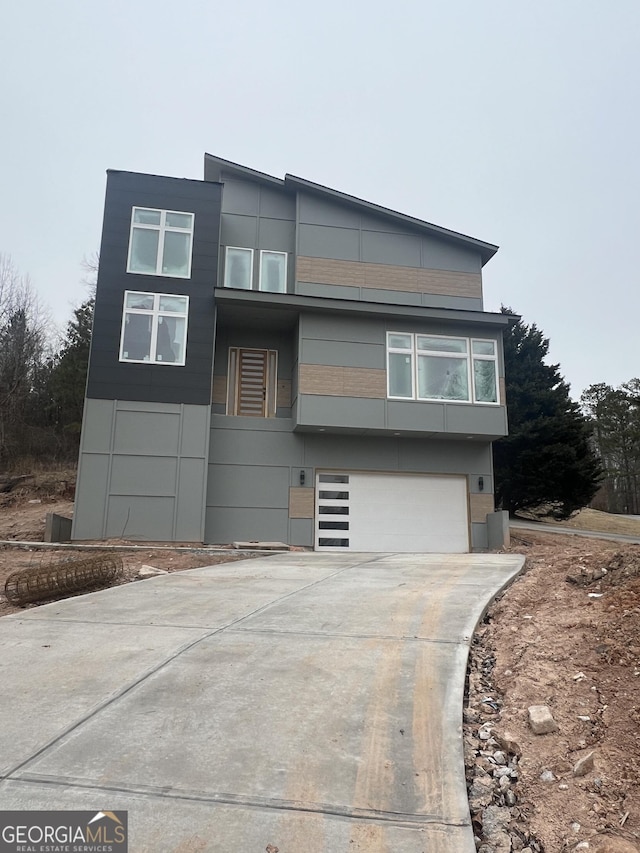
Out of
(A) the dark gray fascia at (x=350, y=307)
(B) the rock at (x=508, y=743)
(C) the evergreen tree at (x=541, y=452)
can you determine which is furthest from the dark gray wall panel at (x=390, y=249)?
(B) the rock at (x=508, y=743)

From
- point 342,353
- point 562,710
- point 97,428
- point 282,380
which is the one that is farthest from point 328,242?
point 562,710

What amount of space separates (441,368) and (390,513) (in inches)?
158

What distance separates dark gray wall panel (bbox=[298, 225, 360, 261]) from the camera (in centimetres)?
1456

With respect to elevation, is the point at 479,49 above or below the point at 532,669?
above

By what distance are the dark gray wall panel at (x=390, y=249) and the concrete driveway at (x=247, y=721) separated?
36.4 feet

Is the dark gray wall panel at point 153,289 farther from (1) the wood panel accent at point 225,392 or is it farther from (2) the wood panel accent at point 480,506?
(2) the wood panel accent at point 480,506

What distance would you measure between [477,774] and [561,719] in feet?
2.36

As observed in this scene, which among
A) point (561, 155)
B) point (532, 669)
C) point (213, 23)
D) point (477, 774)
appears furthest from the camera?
point (561, 155)

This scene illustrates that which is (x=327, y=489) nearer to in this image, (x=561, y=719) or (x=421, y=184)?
(x=561, y=719)

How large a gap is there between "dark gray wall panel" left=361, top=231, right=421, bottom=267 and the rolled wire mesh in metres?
10.8

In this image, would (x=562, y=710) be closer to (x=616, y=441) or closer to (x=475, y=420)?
(x=475, y=420)

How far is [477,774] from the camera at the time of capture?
2.64m

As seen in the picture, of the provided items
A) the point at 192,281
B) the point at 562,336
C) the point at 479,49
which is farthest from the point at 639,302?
the point at 192,281

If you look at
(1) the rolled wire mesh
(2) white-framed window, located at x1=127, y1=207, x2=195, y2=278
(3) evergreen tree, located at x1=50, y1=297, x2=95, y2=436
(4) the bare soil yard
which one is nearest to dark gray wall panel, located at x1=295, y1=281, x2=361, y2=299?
(2) white-framed window, located at x1=127, y1=207, x2=195, y2=278
